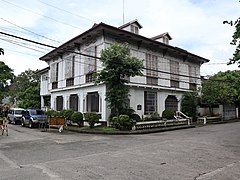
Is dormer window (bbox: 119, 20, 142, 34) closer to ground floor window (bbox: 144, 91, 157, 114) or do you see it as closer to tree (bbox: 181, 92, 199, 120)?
ground floor window (bbox: 144, 91, 157, 114)

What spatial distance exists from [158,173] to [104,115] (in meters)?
13.1

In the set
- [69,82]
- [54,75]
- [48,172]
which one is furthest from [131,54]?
[48,172]

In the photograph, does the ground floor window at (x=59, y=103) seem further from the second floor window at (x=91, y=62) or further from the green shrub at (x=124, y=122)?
the green shrub at (x=124, y=122)

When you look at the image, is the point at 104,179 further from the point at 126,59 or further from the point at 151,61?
the point at 151,61

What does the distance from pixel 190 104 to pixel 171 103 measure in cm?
207

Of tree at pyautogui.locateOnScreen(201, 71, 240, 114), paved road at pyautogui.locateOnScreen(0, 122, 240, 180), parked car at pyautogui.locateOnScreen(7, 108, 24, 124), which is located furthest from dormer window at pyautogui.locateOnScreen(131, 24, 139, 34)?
paved road at pyautogui.locateOnScreen(0, 122, 240, 180)

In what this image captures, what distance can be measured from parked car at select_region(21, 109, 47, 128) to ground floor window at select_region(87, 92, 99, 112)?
4.38 meters

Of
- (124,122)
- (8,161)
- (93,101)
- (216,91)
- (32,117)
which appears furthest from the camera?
(216,91)

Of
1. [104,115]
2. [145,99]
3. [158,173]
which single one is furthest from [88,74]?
[158,173]

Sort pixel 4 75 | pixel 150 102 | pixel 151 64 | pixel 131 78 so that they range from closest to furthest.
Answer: pixel 131 78, pixel 150 102, pixel 151 64, pixel 4 75

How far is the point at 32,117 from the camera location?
21156mm

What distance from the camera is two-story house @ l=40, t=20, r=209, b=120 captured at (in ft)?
65.1

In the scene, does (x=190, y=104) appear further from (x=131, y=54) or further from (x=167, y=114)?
(x=131, y=54)

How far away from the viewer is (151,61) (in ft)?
74.6
